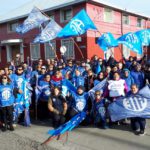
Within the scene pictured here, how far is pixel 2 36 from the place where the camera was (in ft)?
82.2

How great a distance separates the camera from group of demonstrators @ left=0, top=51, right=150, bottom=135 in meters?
7.39

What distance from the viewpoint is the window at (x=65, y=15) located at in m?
18.9

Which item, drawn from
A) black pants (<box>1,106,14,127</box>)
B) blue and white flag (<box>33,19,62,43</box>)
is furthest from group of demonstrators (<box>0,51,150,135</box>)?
blue and white flag (<box>33,19,62,43</box>)

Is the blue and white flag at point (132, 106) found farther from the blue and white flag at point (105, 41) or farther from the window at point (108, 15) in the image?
the window at point (108, 15)

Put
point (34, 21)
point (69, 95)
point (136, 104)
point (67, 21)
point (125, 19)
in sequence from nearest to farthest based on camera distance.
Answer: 1. point (136, 104)
2. point (69, 95)
3. point (34, 21)
4. point (67, 21)
5. point (125, 19)

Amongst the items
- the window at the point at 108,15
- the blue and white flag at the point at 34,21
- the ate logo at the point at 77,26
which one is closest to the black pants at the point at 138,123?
the ate logo at the point at 77,26

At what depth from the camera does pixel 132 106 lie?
676cm

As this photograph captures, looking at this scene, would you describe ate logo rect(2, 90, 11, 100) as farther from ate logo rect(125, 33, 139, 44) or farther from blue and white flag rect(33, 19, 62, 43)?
ate logo rect(125, 33, 139, 44)

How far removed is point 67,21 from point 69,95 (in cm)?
1151

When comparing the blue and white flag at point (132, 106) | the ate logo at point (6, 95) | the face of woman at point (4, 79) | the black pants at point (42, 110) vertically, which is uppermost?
the face of woman at point (4, 79)

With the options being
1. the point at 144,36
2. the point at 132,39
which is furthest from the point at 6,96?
the point at 144,36

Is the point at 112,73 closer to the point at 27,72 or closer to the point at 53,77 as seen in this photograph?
the point at 53,77

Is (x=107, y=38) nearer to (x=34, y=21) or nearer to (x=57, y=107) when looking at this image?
(x=34, y=21)

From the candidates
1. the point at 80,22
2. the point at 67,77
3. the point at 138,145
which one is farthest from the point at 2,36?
the point at 138,145
